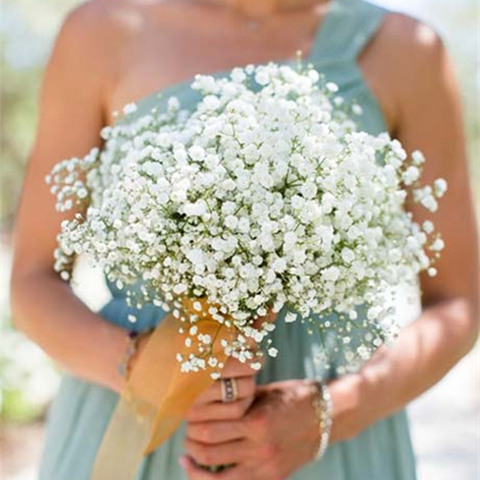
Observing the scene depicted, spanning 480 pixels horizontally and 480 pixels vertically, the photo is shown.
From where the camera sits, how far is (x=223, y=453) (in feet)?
7.26

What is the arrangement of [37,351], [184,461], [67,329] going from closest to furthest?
[184,461], [67,329], [37,351]

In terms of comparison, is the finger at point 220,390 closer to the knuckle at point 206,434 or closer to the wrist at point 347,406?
the knuckle at point 206,434

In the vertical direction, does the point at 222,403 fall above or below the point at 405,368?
below

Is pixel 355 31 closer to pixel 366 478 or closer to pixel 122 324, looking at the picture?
pixel 122 324

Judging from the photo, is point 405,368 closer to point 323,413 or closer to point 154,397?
point 323,413

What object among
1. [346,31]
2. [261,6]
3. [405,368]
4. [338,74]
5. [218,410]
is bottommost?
[218,410]

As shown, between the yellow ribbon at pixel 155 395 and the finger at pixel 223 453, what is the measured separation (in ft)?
0.29

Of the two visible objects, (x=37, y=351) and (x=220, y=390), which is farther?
(x=37, y=351)

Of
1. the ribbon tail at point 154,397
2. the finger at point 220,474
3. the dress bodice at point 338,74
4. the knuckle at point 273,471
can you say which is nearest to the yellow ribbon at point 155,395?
the ribbon tail at point 154,397

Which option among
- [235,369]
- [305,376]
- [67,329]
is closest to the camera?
[235,369]

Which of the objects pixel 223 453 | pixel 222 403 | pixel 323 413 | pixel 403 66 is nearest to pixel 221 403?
pixel 222 403

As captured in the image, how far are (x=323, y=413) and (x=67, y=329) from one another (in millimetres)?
626

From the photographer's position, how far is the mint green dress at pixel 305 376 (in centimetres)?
254

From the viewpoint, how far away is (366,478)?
2.59 meters
